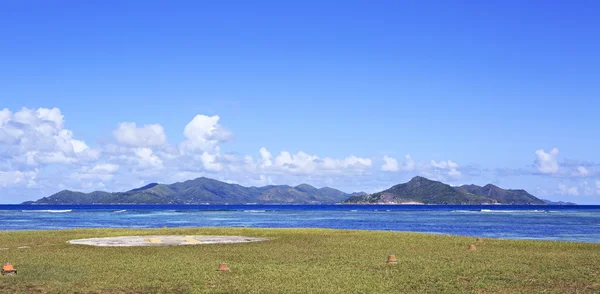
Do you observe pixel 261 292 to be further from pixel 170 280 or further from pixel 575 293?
pixel 575 293

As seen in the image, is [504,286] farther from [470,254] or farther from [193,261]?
[193,261]

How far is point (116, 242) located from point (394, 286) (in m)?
25.7

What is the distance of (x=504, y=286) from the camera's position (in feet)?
76.9

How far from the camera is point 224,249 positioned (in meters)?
37.8

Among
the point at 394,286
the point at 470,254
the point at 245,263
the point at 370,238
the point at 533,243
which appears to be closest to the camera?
the point at 394,286

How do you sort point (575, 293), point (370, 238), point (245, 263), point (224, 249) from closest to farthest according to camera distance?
point (575, 293) → point (245, 263) → point (224, 249) → point (370, 238)

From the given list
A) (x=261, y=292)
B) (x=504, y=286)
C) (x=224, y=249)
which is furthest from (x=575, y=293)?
(x=224, y=249)

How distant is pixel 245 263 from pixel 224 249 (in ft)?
24.2

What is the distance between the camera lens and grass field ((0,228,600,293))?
23.3m

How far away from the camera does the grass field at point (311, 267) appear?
23266mm

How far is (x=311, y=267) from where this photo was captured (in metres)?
28.8

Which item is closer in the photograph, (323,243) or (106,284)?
(106,284)

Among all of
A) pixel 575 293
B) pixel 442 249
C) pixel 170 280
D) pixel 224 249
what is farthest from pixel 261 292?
pixel 442 249

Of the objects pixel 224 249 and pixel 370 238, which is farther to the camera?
pixel 370 238
